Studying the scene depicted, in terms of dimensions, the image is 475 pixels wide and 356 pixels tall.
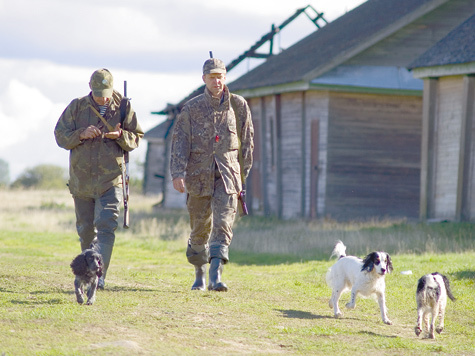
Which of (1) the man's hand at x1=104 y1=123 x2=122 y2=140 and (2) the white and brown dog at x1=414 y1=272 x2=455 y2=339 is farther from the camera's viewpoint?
(1) the man's hand at x1=104 y1=123 x2=122 y2=140

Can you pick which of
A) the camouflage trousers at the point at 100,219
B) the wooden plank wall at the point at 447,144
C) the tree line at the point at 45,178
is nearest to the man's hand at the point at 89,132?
the camouflage trousers at the point at 100,219

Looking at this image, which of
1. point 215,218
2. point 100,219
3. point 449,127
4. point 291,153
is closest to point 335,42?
point 291,153

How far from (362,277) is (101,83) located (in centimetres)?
350

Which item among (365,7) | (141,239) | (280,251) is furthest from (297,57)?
(280,251)

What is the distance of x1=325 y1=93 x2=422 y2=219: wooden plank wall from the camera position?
962 inches

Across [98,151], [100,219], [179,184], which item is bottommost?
[100,219]

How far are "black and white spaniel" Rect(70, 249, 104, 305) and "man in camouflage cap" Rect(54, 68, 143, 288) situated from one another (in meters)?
0.91

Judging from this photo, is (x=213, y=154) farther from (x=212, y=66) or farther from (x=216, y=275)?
(x=216, y=275)

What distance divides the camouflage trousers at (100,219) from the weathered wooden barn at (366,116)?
48.0ft

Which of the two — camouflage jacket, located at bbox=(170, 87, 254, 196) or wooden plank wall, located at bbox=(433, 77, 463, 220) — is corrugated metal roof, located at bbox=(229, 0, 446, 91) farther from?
camouflage jacket, located at bbox=(170, 87, 254, 196)

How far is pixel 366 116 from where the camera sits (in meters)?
24.6

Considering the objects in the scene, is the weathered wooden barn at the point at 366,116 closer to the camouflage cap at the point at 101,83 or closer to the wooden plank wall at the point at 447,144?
the wooden plank wall at the point at 447,144

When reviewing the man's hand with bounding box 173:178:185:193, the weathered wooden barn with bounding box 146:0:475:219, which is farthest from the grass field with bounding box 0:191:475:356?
the weathered wooden barn with bounding box 146:0:475:219

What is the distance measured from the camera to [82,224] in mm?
9766
